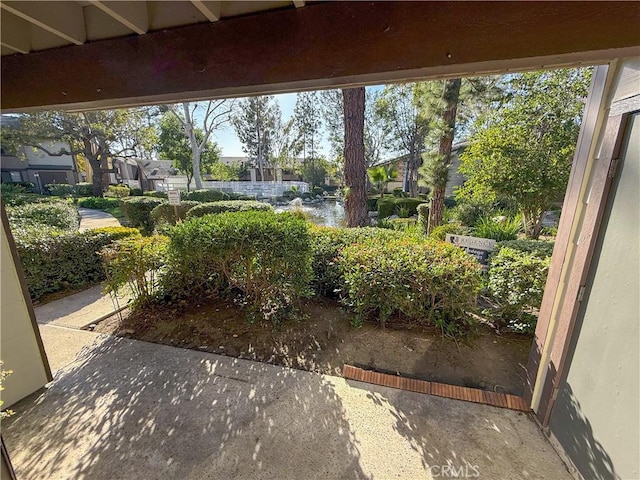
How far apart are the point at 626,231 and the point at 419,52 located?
1585mm

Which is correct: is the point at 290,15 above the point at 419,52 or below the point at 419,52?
above

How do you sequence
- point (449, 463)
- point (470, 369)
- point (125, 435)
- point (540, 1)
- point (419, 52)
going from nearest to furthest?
point (540, 1) < point (419, 52) < point (449, 463) < point (125, 435) < point (470, 369)

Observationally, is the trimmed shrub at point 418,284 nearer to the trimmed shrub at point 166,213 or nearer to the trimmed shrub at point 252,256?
the trimmed shrub at point 252,256

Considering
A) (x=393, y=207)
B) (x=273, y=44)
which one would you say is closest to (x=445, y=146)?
(x=273, y=44)

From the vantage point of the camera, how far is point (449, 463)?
1817 millimetres

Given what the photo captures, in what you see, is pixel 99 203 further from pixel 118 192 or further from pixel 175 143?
pixel 175 143

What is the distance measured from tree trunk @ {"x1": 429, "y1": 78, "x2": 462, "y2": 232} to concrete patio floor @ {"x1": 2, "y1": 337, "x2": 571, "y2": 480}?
5.68 m

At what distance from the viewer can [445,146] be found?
6.65m

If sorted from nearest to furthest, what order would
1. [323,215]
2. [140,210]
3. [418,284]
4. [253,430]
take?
[253,430]
[418,284]
[140,210]
[323,215]

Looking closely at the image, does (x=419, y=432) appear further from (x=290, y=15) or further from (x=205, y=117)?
(x=205, y=117)

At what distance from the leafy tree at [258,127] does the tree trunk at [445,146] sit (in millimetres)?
30039

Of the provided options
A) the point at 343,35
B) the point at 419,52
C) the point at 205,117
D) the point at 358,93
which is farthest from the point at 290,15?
the point at 205,117
